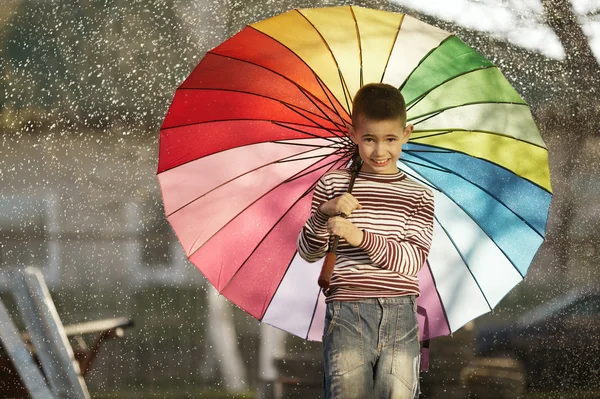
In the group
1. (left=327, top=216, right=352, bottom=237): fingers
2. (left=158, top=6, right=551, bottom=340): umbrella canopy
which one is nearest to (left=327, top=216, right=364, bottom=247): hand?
(left=327, top=216, right=352, bottom=237): fingers

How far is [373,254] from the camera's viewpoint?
1933 millimetres

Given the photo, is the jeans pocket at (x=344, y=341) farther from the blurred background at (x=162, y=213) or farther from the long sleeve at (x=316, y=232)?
the blurred background at (x=162, y=213)

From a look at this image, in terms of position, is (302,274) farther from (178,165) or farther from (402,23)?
(402,23)

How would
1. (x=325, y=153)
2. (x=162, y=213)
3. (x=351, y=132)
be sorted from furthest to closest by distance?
(x=162, y=213), (x=325, y=153), (x=351, y=132)

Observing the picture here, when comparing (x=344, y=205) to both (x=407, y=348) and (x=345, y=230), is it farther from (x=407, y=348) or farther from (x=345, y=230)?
(x=407, y=348)

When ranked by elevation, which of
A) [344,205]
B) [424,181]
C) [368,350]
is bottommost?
[368,350]

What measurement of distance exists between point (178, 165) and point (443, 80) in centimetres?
65

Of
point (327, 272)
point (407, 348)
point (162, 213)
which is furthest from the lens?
point (162, 213)

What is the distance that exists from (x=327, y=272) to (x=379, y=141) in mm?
321

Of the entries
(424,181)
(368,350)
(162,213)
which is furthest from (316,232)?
(162,213)

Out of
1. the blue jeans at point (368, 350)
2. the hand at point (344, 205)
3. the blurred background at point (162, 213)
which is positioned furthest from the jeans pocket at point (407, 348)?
the blurred background at point (162, 213)

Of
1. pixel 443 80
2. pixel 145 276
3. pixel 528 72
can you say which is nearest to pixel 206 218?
pixel 443 80

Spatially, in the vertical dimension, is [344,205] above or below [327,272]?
above

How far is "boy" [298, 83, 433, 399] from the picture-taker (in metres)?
1.94
